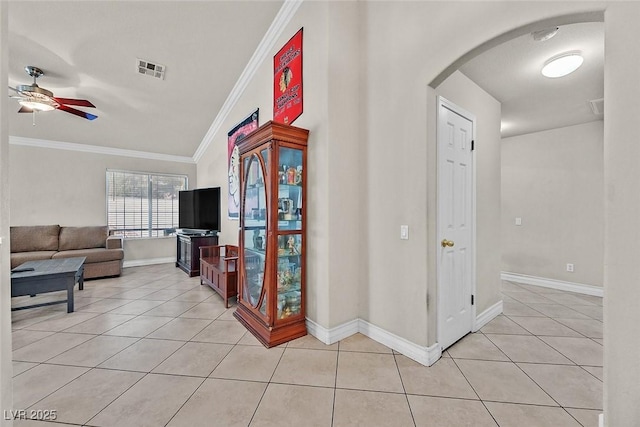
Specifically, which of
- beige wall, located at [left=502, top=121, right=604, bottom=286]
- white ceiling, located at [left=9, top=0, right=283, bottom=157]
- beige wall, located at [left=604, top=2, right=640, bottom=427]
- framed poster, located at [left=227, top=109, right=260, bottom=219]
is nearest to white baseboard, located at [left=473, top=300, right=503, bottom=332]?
beige wall, located at [left=604, top=2, right=640, bottom=427]

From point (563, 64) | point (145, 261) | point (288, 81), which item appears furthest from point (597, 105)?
point (145, 261)

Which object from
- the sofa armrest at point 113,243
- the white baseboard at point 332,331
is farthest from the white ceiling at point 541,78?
the sofa armrest at point 113,243

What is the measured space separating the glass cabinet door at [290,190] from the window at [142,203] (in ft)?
16.7

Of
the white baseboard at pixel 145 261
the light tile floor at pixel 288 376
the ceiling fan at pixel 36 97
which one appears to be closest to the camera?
the light tile floor at pixel 288 376

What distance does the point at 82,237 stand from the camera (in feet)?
16.1

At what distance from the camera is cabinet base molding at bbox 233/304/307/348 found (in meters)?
2.22

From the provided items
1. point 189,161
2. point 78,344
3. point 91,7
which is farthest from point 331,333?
point 189,161

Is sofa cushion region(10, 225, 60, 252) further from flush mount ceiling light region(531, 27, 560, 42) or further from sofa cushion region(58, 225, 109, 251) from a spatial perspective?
flush mount ceiling light region(531, 27, 560, 42)

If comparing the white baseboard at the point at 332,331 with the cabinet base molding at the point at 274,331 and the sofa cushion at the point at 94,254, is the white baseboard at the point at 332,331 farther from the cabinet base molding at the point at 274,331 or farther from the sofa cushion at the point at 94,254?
the sofa cushion at the point at 94,254

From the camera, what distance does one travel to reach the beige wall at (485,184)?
263 centimetres

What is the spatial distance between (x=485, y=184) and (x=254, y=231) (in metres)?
2.62

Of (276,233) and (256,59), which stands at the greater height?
(256,59)

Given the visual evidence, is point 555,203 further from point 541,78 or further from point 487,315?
point 487,315

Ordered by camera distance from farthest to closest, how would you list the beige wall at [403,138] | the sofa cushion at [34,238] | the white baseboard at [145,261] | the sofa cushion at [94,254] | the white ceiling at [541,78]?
the white baseboard at [145,261], the sofa cushion at [34,238], the sofa cushion at [94,254], the white ceiling at [541,78], the beige wall at [403,138]
